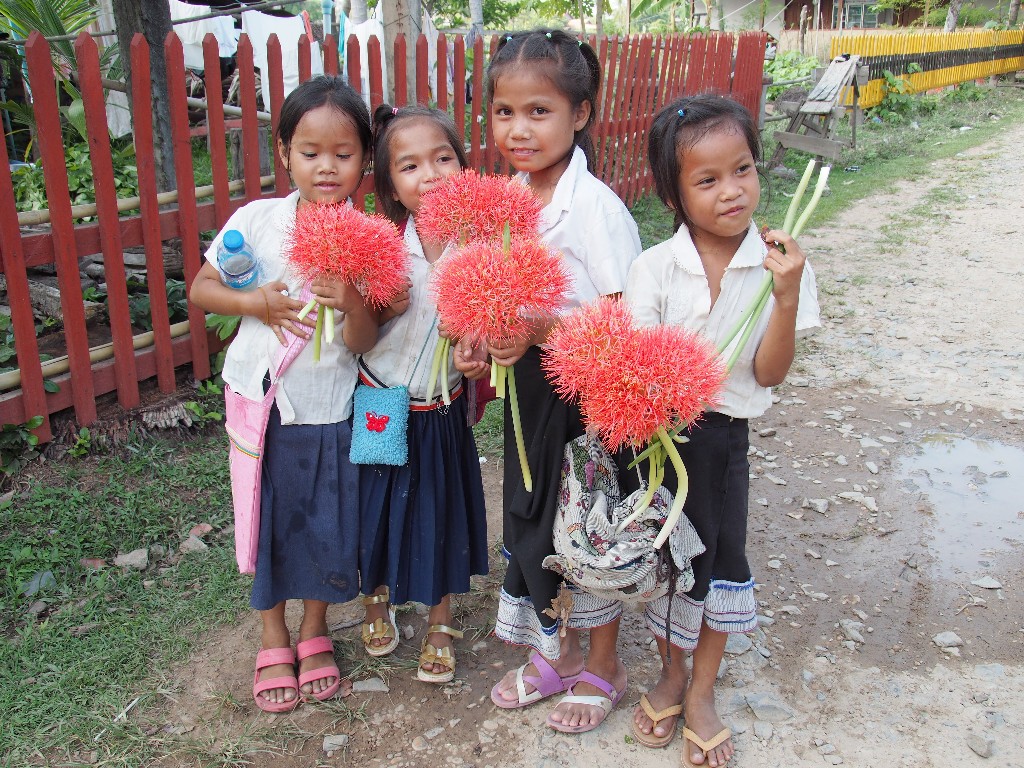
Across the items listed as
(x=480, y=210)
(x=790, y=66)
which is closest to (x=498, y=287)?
(x=480, y=210)

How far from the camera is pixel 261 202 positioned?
7.48 feet

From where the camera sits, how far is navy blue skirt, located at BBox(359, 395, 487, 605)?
2.35 meters

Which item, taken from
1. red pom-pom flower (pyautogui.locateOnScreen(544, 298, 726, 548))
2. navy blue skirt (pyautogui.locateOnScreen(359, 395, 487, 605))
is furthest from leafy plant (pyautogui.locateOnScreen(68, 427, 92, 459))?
red pom-pom flower (pyautogui.locateOnScreen(544, 298, 726, 548))

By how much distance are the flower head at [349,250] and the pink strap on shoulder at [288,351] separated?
0.98 feet

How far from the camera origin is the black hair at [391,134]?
2.15 m

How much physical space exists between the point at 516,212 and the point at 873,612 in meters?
1.90

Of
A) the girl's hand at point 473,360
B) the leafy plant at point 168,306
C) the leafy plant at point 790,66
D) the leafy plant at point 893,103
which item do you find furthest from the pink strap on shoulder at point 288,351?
the leafy plant at point 790,66

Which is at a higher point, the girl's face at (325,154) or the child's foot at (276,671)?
the girl's face at (325,154)

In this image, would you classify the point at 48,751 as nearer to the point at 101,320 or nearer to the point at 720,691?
the point at 720,691

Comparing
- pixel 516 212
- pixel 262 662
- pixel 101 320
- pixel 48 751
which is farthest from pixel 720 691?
pixel 101 320

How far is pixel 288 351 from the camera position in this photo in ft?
7.13

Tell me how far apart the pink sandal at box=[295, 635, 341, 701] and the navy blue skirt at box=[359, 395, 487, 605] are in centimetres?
21

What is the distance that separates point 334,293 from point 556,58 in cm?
79

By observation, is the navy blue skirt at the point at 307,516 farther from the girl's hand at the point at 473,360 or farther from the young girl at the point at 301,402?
the girl's hand at the point at 473,360
